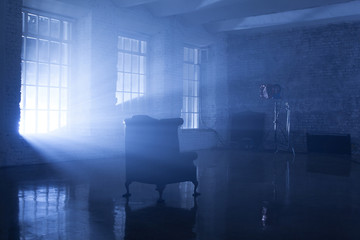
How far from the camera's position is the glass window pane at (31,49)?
8898 millimetres

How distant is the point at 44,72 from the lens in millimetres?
9219

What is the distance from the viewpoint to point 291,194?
563cm

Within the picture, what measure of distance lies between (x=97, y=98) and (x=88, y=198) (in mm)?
5196

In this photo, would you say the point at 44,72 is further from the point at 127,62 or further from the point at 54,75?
the point at 127,62

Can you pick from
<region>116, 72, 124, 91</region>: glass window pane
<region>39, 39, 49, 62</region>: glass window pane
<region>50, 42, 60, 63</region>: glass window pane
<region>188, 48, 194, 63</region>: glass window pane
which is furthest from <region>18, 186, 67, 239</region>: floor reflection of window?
<region>188, 48, 194, 63</region>: glass window pane

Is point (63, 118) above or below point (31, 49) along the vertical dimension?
below

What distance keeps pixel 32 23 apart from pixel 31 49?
59cm

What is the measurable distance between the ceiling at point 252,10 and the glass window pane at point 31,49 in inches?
98.2

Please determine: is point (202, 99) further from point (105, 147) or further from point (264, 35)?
point (105, 147)

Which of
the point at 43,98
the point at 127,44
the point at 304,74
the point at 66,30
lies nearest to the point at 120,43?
the point at 127,44

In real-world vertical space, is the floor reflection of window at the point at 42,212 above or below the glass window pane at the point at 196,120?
below

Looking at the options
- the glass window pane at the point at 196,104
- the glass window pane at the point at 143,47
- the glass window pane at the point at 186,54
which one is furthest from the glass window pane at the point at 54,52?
the glass window pane at the point at 196,104

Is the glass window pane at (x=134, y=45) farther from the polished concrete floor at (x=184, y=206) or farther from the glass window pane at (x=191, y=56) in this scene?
the polished concrete floor at (x=184, y=206)

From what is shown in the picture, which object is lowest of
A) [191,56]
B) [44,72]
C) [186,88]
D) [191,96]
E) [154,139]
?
[154,139]
